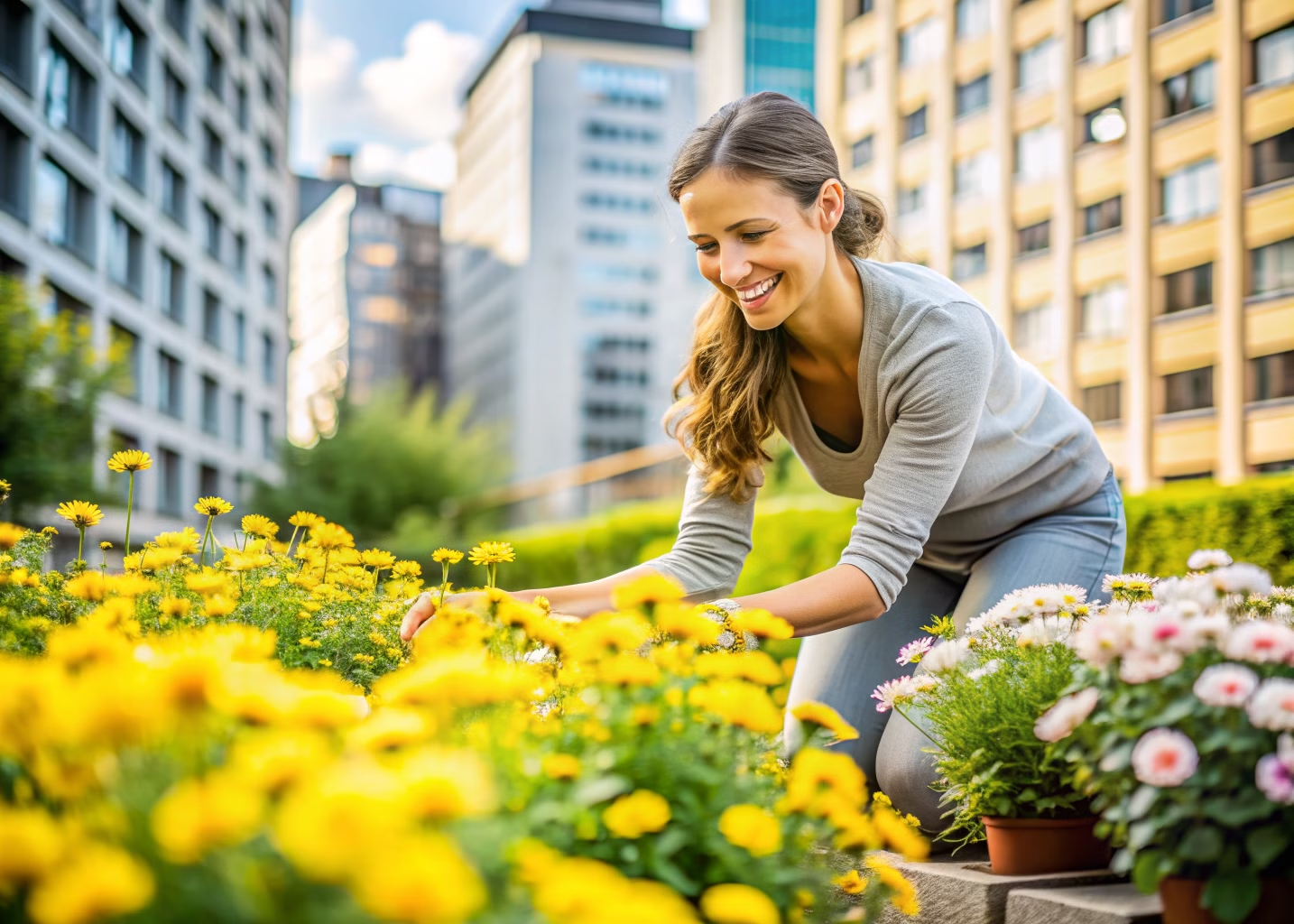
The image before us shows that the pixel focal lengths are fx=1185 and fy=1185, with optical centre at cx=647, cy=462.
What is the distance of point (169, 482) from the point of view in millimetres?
29656

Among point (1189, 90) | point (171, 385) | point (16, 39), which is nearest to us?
point (16, 39)

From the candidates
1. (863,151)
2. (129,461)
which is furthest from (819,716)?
(863,151)

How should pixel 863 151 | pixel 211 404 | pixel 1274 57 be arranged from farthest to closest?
pixel 863 151, pixel 211 404, pixel 1274 57

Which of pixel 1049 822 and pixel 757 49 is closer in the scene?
pixel 1049 822

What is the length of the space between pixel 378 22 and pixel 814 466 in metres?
60.0

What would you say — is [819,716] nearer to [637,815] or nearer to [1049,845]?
[637,815]

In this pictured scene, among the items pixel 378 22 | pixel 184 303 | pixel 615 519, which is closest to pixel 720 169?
pixel 615 519

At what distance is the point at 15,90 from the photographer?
Result: 19484 millimetres

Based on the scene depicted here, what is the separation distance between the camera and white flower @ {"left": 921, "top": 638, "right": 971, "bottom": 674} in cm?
196

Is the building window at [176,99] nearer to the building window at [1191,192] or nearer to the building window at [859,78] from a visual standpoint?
A: the building window at [859,78]

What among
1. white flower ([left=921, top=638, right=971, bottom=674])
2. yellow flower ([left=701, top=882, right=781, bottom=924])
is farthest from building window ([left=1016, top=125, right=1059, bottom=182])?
yellow flower ([left=701, top=882, right=781, bottom=924])

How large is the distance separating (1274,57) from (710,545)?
26821 millimetres

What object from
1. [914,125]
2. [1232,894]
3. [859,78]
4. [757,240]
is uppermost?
[859,78]

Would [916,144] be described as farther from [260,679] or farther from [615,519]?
[260,679]
